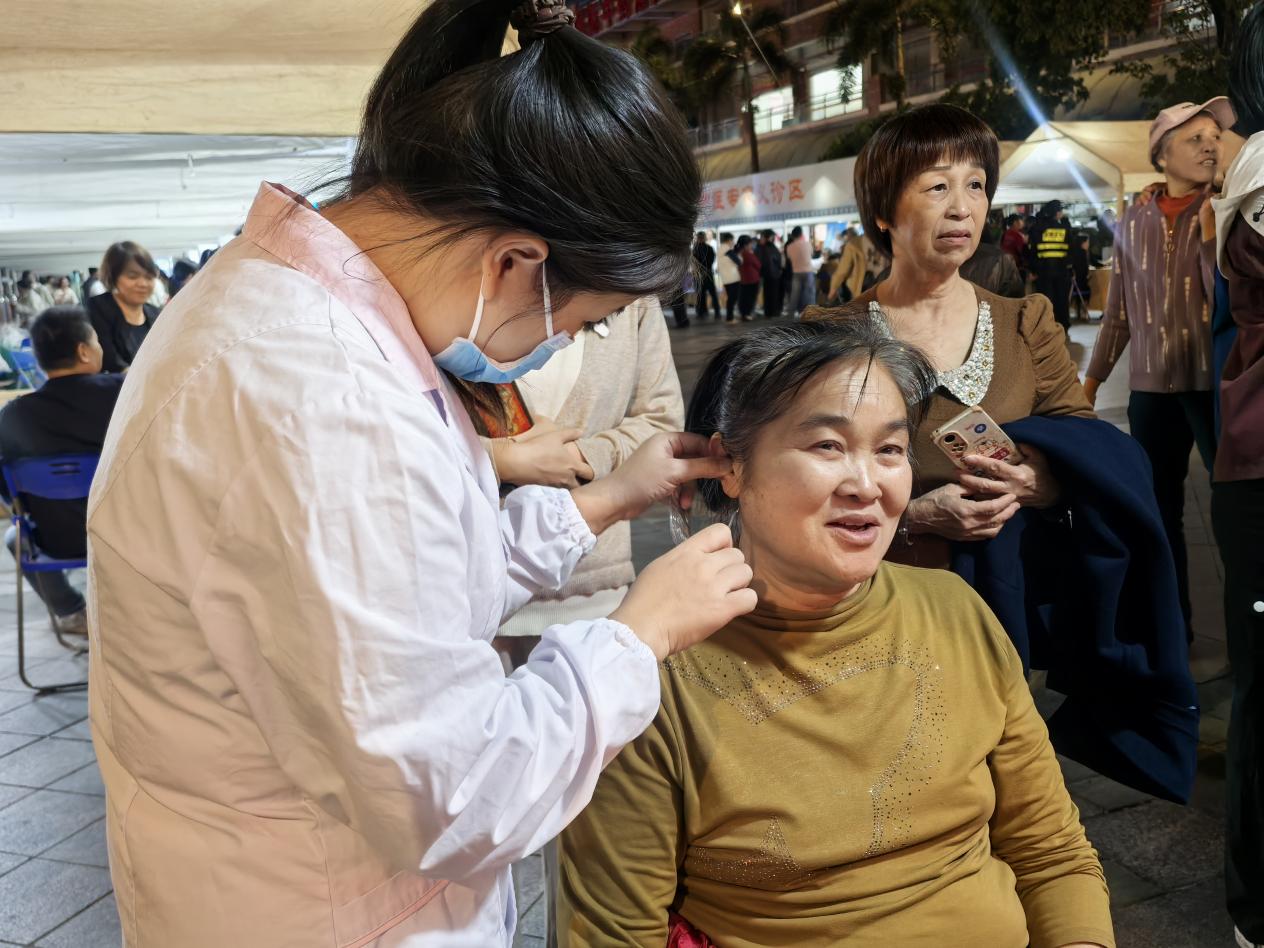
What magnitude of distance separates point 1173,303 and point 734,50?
101 ft

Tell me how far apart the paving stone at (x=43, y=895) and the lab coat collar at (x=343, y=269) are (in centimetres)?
253

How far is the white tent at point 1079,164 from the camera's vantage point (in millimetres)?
12406

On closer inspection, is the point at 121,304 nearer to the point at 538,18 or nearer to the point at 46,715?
the point at 46,715

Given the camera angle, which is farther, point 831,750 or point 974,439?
point 974,439

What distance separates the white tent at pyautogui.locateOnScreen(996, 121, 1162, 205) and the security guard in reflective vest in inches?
29.3

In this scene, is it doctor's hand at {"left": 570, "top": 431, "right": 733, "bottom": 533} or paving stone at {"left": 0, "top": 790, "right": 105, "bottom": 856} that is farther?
paving stone at {"left": 0, "top": 790, "right": 105, "bottom": 856}

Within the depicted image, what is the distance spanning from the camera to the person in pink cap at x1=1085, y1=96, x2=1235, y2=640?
366 cm

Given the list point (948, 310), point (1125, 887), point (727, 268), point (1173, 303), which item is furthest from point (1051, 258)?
point (948, 310)

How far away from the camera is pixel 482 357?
116 cm

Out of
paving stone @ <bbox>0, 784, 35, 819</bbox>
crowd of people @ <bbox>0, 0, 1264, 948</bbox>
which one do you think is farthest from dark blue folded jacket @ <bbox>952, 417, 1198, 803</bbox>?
paving stone @ <bbox>0, 784, 35, 819</bbox>

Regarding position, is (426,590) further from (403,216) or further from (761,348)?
(761,348)

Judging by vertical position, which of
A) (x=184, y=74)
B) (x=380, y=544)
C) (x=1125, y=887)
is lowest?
(x=1125, y=887)

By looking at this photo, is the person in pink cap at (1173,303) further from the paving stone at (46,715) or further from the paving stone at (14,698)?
the paving stone at (14,698)

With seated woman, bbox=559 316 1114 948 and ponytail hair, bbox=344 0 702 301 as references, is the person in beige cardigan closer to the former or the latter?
seated woman, bbox=559 316 1114 948
